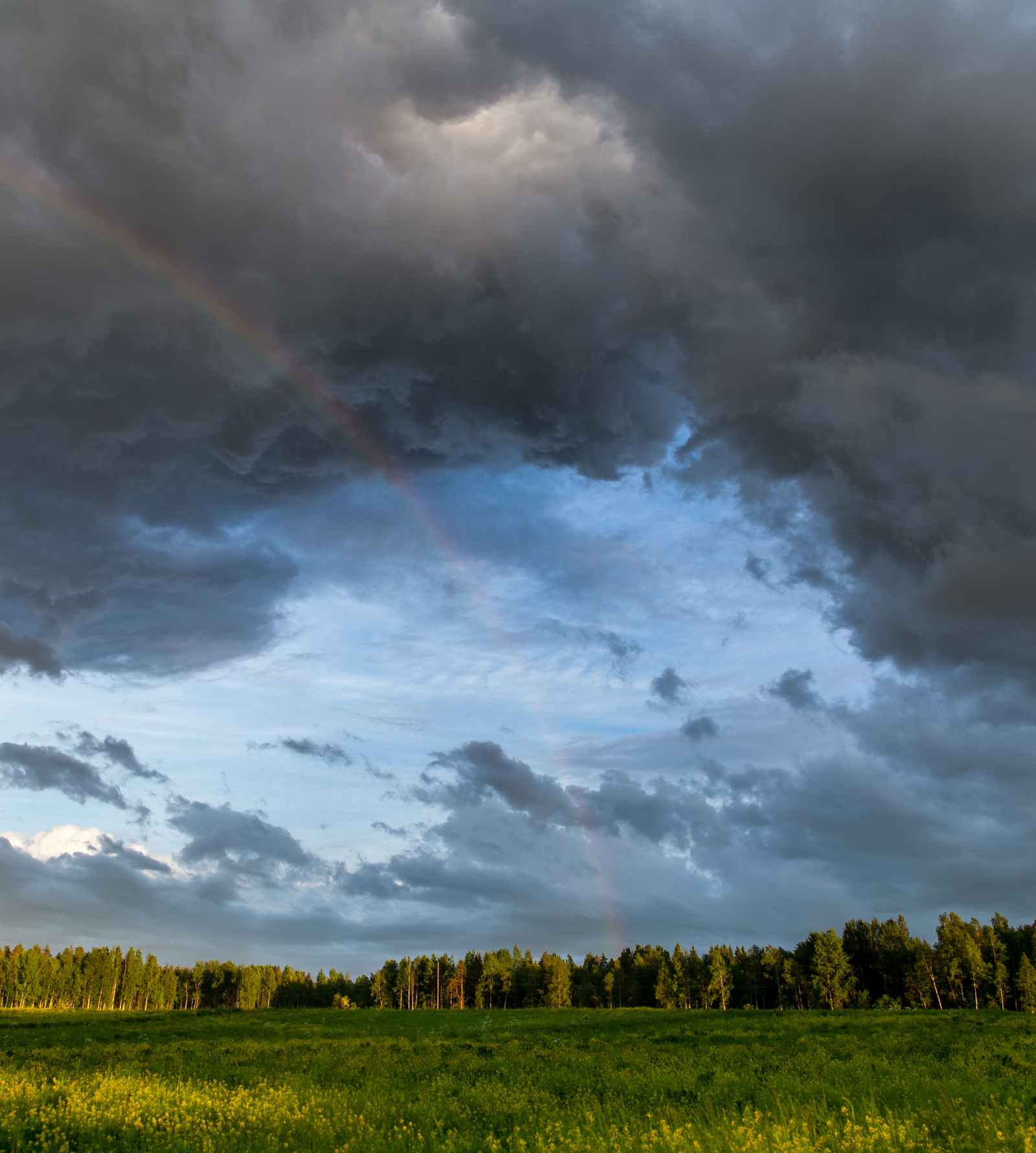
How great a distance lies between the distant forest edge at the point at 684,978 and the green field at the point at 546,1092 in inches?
2277

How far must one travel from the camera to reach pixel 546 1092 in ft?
62.9

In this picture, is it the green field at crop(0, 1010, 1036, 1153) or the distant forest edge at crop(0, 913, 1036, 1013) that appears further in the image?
the distant forest edge at crop(0, 913, 1036, 1013)

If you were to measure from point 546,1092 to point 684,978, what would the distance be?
130995mm

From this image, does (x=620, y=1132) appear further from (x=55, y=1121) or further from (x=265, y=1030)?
(x=265, y=1030)

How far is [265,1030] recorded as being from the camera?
4975cm

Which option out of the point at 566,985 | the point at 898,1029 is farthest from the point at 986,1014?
the point at 566,985

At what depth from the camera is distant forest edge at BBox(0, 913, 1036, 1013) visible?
364ft

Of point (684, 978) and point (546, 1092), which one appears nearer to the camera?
point (546, 1092)

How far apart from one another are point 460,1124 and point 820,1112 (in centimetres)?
719

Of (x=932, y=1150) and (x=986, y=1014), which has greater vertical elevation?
(x=932, y=1150)

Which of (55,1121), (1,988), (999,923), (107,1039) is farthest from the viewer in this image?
(1,988)

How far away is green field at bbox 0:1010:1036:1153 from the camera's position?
13.1 m

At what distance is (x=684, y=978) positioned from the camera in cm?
13312

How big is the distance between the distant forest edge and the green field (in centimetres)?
5785
